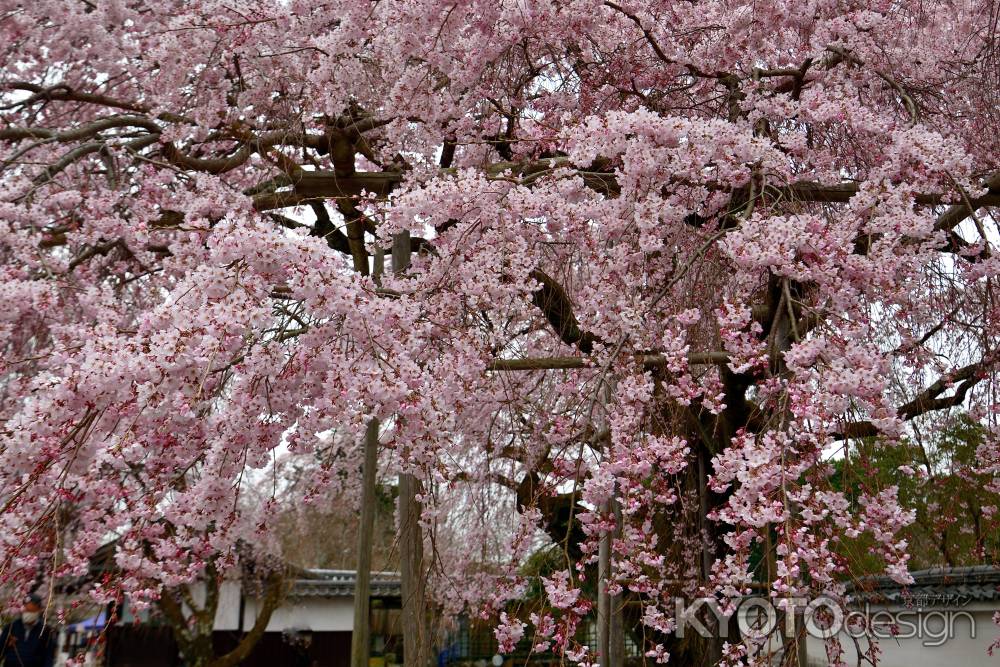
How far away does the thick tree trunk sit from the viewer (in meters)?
3.34

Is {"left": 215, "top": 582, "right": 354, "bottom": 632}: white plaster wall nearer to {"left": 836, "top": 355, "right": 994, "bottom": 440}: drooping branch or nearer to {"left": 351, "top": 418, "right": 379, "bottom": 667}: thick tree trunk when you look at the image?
{"left": 351, "top": 418, "right": 379, "bottom": 667}: thick tree trunk

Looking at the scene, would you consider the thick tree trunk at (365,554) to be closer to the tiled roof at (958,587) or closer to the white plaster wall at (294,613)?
the tiled roof at (958,587)

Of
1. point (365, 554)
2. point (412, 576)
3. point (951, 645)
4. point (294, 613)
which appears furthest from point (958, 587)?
point (294, 613)

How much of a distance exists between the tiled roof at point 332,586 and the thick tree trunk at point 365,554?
6.73 meters

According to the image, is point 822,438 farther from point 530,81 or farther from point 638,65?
point 530,81

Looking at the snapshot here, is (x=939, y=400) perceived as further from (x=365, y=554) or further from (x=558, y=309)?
(x=365, y=554)

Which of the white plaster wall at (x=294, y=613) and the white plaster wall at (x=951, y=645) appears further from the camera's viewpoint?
the white plaster wall at (x=294, y=613)

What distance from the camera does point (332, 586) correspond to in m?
10.4

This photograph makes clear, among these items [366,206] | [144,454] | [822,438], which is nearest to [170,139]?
[366,206]

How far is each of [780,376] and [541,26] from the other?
2.03 m

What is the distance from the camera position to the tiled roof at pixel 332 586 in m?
10.1

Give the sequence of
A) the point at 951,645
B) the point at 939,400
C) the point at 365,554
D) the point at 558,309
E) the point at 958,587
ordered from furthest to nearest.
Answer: the point at 951,645, the point at 958,587, the point at 558,309, the point at 939,400, the point at 365,554

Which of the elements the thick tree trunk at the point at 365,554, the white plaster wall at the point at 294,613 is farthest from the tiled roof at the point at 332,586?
the thick tree trunk at the point at 365,554

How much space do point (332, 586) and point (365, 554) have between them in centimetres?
760
